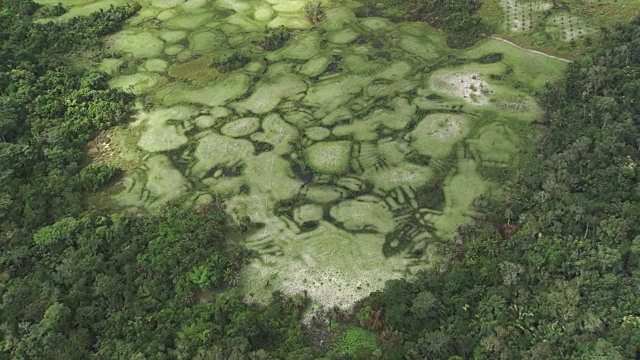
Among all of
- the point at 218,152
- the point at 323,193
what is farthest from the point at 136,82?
the point at 323,193

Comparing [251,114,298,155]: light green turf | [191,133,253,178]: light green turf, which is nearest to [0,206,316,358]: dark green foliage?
[191,133,253,178]: light green turf

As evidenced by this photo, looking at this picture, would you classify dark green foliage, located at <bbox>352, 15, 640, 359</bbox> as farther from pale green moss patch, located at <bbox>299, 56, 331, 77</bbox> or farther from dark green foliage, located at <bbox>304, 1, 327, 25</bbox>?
dark green foliage, located at <bbox>304, 1, 327, 25</bbox>

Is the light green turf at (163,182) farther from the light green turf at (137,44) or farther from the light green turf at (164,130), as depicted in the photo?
the light green turf at (137,44)

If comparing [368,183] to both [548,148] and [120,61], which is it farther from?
[120,61]

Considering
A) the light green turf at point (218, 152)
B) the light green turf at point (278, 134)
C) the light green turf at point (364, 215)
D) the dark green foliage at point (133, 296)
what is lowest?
the dark green foliage at point (133, 296)

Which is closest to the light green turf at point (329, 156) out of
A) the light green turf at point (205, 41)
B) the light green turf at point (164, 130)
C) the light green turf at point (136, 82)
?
the light green turf at point (164, 130)

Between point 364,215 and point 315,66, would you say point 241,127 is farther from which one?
point 364,215
